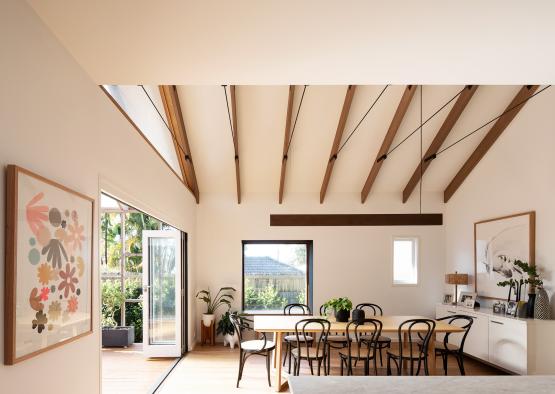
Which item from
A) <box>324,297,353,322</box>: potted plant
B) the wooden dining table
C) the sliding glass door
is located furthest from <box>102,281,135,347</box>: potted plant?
<box>324,297,353,322</box>: potted plant

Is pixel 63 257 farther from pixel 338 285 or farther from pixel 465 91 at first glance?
pixel 338 285

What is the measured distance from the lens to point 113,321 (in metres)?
8.94

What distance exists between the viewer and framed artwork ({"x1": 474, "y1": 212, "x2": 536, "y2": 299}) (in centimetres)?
667

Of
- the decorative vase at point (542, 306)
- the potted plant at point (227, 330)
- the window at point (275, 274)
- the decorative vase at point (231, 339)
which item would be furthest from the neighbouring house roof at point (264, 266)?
the decorative vase at point (542, 306)

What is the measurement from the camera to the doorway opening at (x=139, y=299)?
6.94m

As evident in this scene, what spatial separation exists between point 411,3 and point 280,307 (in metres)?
7.64

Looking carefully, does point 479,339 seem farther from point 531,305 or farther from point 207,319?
point 207,319

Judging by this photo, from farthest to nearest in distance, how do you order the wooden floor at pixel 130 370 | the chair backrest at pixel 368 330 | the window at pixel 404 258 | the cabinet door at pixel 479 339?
the window at pixel 404 258 → the cabinet door at pixel 479 339 → the wooden floor at pixel 130 370 → the chair backrest at pixel 368 330

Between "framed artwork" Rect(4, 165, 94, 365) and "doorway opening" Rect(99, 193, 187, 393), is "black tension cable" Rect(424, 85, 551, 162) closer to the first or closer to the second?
"doorway opening" Rect(99, 193, 187, 393)

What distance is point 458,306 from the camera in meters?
7.92

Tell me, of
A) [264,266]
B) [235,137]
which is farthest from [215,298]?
[235,137]

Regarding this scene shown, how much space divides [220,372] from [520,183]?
4811 millimetres

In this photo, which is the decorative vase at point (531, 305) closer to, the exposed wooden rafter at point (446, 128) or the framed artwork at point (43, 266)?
the exposed wooden rafter at point (446, 128)

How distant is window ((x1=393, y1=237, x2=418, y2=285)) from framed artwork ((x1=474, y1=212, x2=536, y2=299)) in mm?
1418
